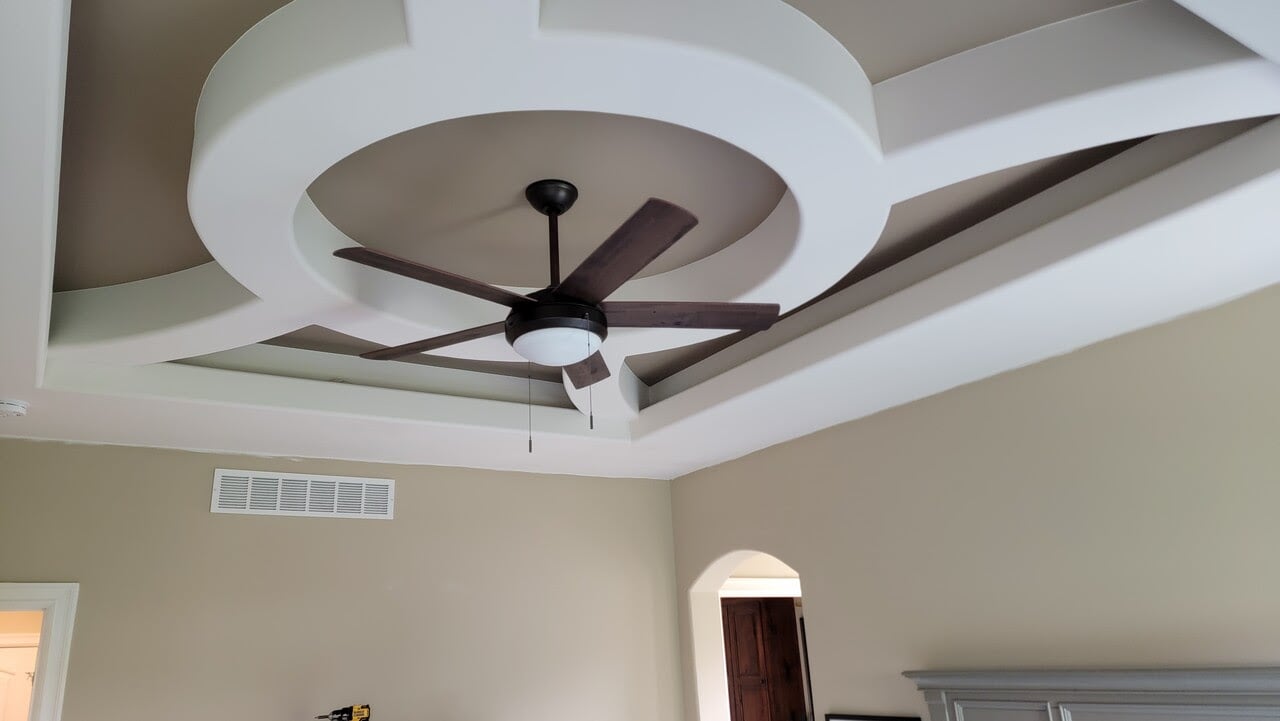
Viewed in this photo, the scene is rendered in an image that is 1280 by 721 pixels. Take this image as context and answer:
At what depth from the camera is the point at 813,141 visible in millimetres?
1869

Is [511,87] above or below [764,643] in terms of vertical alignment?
above

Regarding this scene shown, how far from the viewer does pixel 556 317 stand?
216cm

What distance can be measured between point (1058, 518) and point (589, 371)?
1.82 metres

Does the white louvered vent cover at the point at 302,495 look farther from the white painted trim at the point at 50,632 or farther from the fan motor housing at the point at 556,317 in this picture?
the fan motor housing at the point at 556,317

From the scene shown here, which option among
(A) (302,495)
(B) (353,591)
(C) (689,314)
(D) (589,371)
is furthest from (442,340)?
(B) (353,591)

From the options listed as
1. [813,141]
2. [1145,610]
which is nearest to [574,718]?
[1145,610]

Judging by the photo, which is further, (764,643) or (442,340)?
(764,643)

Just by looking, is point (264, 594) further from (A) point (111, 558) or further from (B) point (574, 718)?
(B) point (574, 718)

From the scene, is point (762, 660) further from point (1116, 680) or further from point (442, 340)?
point (442, 340)

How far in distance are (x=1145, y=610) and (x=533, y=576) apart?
291 cm

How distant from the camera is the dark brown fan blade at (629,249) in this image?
176 cm

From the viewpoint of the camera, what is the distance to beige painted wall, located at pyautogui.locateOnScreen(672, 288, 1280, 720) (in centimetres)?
261

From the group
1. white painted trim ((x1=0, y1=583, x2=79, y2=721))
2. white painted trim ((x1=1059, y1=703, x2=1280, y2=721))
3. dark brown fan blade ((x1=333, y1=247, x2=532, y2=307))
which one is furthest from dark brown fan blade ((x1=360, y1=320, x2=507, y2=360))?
white painted trim ((x1=1059, y1=703, x2=1280, y2=721))

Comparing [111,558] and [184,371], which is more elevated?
[184,371]
